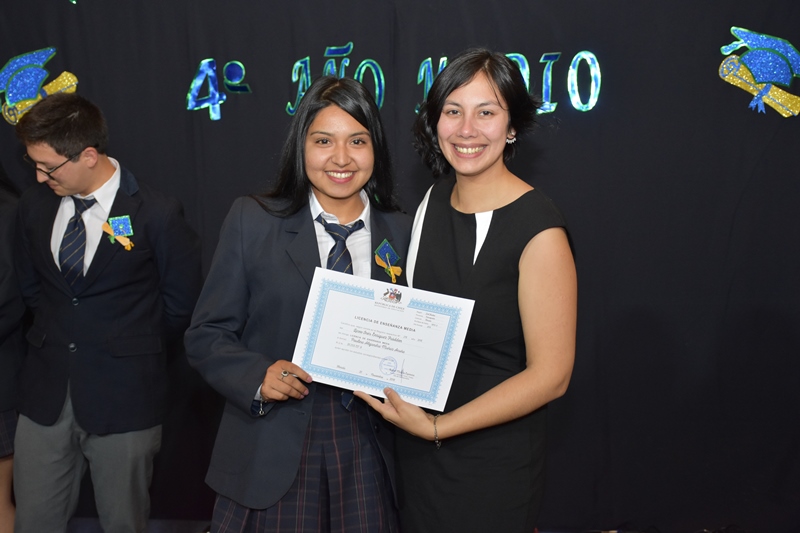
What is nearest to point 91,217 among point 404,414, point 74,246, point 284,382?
point 74,246

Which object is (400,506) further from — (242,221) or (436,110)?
(436,110)

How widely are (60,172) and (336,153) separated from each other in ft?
4.06

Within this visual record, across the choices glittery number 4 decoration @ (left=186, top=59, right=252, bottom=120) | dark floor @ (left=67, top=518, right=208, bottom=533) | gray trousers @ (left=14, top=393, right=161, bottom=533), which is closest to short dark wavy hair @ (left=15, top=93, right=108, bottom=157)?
glittery number 4 decoration @ (left=186, top=59, right=252, bottom=120)

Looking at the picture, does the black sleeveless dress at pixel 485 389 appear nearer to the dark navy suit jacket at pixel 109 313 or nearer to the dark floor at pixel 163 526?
the dark navy suit jacket at pixel 109 313

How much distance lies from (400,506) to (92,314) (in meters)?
1.38

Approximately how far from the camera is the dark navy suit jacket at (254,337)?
182cm

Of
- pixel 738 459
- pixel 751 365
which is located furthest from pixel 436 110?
pixel 738 459

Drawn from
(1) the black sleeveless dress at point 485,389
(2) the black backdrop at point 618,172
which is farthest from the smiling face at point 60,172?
(1) the black sleeveless dress at point 485,389

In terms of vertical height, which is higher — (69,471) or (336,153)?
(336,153)

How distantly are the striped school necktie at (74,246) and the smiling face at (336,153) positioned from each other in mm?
1125

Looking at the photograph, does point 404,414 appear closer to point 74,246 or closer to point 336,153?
point 336,153

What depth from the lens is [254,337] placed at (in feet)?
6.23

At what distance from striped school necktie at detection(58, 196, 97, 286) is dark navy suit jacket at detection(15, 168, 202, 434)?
0.11 ft

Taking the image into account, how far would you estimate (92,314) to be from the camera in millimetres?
2611
